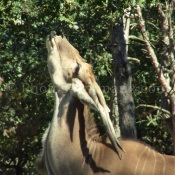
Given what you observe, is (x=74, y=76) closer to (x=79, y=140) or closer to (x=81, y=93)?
(x=81, y=93)

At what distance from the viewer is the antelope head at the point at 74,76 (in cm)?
477

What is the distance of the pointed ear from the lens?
15.6 ft

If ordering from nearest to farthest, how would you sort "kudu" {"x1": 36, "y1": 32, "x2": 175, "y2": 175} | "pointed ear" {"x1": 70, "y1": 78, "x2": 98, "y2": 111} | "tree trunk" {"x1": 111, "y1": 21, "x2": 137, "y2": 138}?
"pointed ear" {"x1": 70, "y1": 78, "x2": 98, "y2": 111}
"kudu" {"x1": 36, "y1": 32, "x2": 175, "y2": 175}
"tree trunk" {"x1": 111, "y1": 21, "x2": 137, "y2": 138}

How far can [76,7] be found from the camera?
26.4 feet

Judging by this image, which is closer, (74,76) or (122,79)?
(74,76)

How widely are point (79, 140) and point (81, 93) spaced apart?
49cm

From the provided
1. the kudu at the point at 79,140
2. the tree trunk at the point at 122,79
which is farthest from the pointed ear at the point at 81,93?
the tree trunk at the point at 122,79

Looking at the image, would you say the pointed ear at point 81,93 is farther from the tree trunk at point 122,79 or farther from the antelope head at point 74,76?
the tree trunk at point 122,79

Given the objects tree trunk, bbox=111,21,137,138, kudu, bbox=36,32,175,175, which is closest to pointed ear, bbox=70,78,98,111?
kudu, bbox=36,32,175,175

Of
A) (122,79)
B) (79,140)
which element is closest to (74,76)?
(79,140)

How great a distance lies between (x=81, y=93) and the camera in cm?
486

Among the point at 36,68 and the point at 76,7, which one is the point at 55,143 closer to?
the point at 76,7

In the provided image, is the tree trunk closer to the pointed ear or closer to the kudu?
the kudu

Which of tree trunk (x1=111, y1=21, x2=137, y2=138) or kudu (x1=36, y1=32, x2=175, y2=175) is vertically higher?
tree trunk (x1=111, y1=21, x2=137, y2=138)
